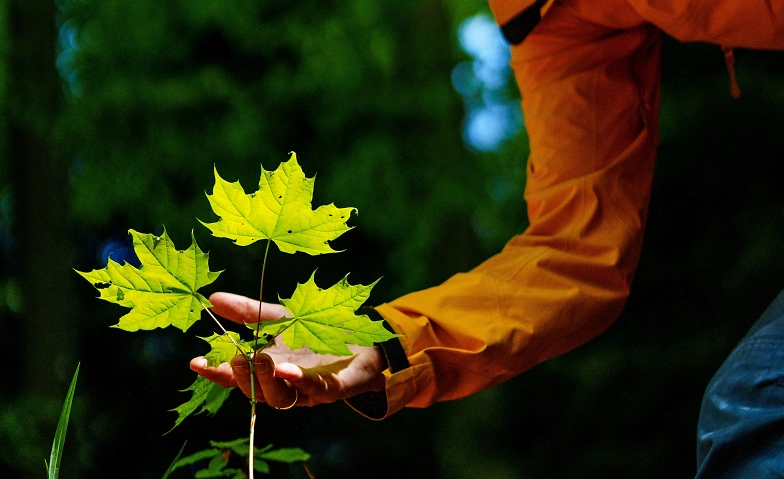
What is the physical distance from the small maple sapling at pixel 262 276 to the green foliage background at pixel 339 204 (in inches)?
96.6

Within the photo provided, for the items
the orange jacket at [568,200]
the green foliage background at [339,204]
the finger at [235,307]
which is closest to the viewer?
the finger at [235,307]

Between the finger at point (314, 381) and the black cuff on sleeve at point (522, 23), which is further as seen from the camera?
the black cuff on sleeve at point (522, 23)

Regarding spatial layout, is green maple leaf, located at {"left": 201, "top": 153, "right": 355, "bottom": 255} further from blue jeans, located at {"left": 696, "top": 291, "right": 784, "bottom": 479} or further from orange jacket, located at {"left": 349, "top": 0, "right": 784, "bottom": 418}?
blue jeans, located at {"left": 696, "top": 291, "right": 784, "bottom": 479}

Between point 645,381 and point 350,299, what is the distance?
320 cm

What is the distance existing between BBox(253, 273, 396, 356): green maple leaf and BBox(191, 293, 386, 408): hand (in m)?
0.05

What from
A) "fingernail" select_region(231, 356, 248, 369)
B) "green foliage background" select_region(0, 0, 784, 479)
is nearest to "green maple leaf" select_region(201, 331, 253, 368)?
"fingernail" select_region(231, 356, 248, 369)

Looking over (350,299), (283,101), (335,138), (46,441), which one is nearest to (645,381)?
(335,138)

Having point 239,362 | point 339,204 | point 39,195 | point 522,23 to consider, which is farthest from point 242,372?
point 39,195

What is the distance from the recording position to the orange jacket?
2.97ft

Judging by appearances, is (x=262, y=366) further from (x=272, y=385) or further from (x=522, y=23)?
(x=522, y=23)

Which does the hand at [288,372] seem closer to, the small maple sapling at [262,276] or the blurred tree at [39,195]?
the small maple sapling at [262,276]

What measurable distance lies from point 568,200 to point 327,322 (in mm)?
554

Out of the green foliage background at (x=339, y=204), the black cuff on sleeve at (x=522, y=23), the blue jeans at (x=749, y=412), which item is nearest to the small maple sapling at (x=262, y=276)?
the blue jeans at (x=749, y=412)

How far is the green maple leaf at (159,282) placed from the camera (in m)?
0.56
